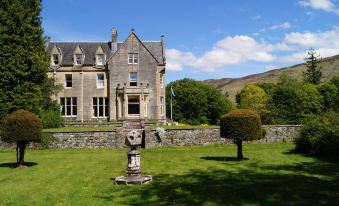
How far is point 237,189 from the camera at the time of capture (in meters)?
13.4

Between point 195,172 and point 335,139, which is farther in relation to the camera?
point 335,139

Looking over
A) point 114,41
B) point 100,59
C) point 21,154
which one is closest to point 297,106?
point 114,41

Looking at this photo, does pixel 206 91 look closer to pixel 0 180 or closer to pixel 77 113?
pixel 77 113

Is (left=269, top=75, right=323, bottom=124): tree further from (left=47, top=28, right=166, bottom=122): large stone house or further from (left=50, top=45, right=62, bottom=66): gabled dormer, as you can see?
(left=50, top=45, right=62, bottom=66): gabled dormer

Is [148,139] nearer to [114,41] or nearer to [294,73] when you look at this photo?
[114,41]

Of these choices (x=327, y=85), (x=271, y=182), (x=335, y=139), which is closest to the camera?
(x=271, y=182)

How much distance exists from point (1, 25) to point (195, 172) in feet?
88.6

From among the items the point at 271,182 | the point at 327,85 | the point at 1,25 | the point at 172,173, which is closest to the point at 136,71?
the point at 1,25

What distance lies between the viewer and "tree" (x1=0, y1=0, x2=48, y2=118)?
35.2m

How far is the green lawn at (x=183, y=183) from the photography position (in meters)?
11.9

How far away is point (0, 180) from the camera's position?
16.3 m

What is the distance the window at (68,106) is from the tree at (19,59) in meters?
12.9

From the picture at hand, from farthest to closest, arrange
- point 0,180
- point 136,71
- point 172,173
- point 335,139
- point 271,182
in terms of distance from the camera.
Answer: point 136,71, point 335,139, point 172,173, point 0,180, point 271,182

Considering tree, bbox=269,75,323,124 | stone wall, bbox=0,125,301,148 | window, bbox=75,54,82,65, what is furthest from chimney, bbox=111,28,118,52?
tree, bbox=269,75,323,124
